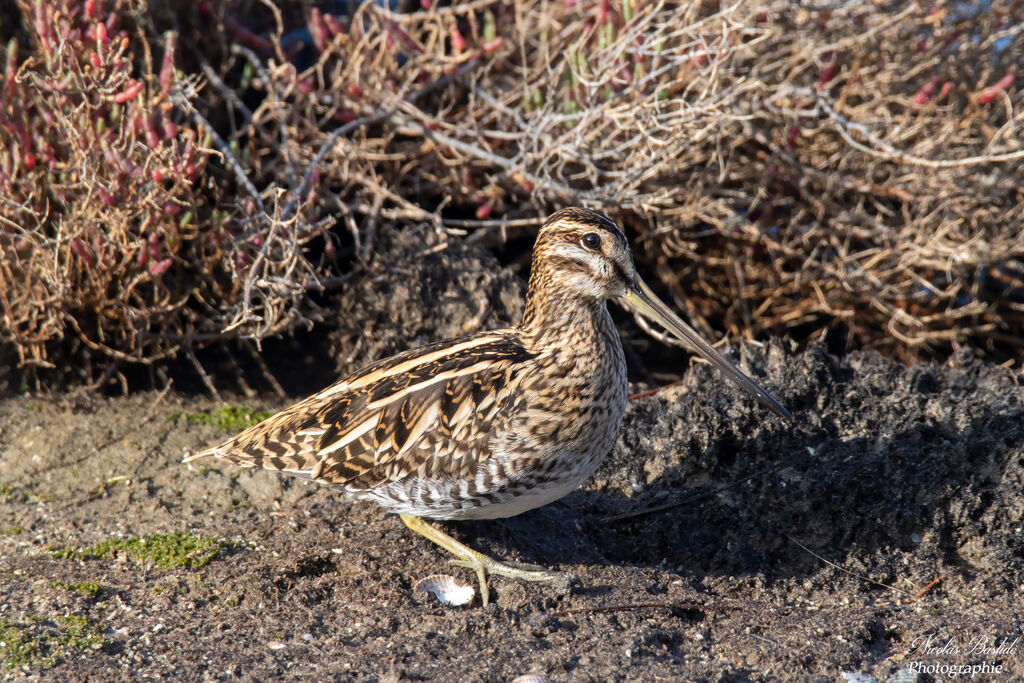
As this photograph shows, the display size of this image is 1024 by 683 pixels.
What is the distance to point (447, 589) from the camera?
3.64 meters

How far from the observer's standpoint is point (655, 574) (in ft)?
12.5

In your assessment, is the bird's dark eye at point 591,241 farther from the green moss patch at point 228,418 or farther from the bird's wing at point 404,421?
the green moss patch at point 228,418

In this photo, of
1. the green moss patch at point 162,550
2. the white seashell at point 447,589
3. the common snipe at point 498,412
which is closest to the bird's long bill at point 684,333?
the common snipe at point 498,412

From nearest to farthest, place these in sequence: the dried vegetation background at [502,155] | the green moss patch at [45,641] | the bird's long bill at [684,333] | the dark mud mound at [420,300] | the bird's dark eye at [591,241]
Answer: the green moss patch at [45,641]
the bird's dark eye at [591,241]
the bird's long bill at [684,333]
the dried vegetation background at [502,155]
the dark mud mound at [420,300]

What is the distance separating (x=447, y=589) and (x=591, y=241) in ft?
4.32

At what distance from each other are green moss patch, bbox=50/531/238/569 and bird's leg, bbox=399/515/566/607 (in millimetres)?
797

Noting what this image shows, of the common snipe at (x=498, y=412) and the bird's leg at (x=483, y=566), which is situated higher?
the common snipe at (x=498, y=412)

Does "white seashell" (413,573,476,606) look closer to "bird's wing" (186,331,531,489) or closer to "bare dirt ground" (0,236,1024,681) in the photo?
"bare dirt ground" (0,236,1024,681)

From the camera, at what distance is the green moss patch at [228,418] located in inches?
193

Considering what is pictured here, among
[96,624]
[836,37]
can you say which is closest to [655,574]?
[96,624]

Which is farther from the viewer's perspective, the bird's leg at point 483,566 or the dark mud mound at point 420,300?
the dark mud mound at point 420,300

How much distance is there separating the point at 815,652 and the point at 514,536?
1.15m

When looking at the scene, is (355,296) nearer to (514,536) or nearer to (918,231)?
(514,536)

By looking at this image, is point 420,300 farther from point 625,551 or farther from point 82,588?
point 82,588
